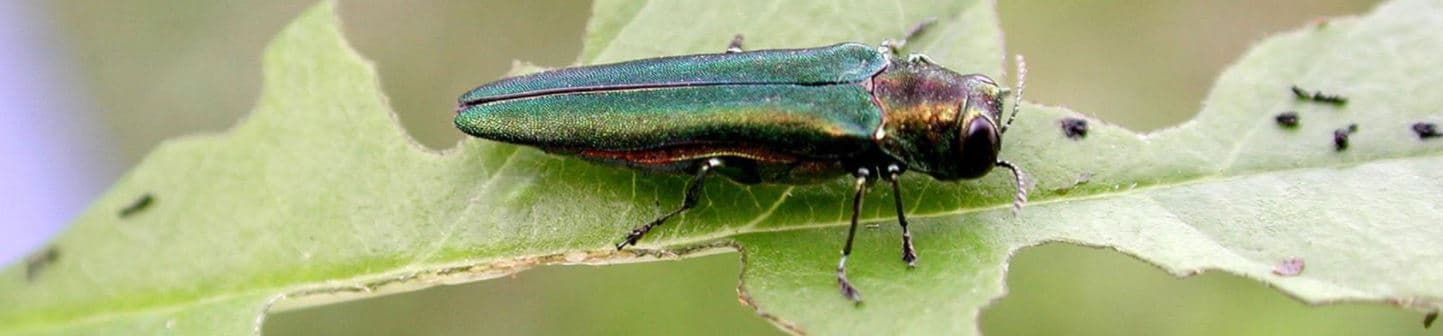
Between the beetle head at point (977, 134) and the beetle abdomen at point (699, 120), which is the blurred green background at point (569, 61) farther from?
the beetle abdomen at point (699, 120)

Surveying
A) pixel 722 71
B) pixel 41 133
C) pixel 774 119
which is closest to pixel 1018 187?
pixel 774 119

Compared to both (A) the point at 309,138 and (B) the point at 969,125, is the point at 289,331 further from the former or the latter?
(B) the point at 969,125

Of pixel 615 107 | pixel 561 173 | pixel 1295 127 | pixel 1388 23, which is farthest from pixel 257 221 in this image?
pixel 1388 23

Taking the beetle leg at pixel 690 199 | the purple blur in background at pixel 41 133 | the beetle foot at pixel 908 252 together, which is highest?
the purple blur in background at pixel 41 133

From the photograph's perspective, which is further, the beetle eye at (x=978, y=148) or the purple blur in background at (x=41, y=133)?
the purple blur in background at (x=41, y=133)

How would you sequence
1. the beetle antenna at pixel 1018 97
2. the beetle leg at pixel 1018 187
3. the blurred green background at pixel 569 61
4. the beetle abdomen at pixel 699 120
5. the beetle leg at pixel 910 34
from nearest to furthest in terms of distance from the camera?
the beetle leg at pixel 1018 187, the beetle abdomen at pixel 699 120, the beetle antenna at pixel 1018 97, the beetle leg at pixel 910 34, the blurred green background at pixel 569 61

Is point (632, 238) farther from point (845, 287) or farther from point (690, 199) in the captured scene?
point (845, 287)

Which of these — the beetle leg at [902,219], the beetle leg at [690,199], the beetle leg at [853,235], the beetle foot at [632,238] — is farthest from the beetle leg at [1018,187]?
the beetle foot at [632,238]
